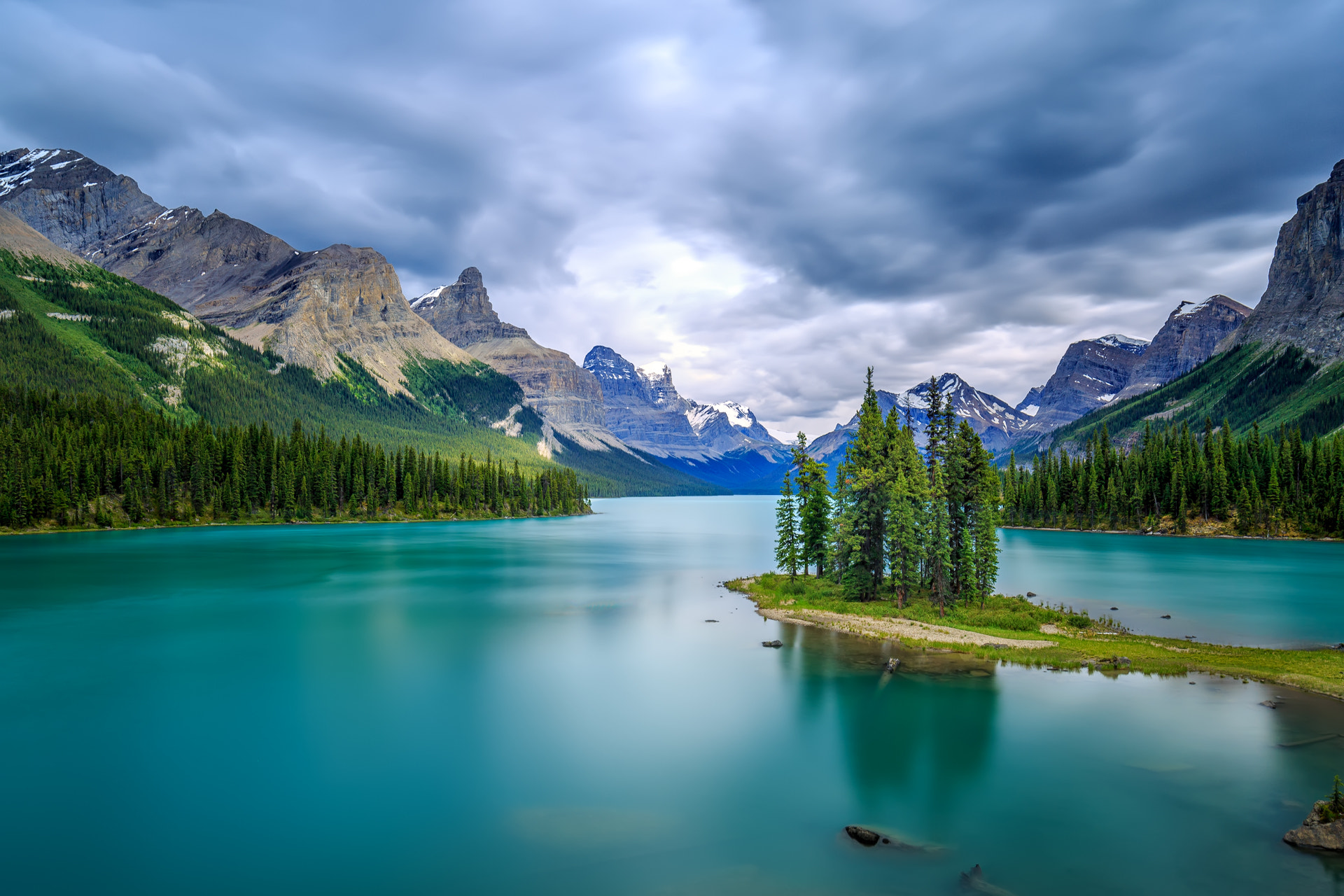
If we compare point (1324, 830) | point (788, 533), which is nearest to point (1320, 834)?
point (1324, 830)

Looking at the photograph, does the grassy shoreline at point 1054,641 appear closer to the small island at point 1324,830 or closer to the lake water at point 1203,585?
the lake water at point 1203,585

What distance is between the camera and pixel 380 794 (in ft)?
55.8

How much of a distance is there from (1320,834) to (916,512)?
94.3ft

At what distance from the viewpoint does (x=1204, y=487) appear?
A: 4653 inches

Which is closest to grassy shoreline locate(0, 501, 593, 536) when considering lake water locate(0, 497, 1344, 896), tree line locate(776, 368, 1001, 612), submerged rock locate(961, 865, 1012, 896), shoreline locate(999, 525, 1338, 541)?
lake water locate(0, 497, 1344, 896)

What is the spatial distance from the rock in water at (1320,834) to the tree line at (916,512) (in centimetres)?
2685

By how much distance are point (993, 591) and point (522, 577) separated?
131 feet

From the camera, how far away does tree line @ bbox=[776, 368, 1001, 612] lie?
41.6 meters

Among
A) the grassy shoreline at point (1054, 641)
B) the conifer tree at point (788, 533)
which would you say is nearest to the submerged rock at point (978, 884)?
the grassy shoreline at point (1054, 641)

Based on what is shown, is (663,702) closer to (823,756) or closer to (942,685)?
(823,756)

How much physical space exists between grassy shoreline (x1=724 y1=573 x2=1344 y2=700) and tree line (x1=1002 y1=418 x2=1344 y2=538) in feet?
323

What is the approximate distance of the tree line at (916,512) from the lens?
136ft

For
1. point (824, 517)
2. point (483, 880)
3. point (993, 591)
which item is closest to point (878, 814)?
point (483, 880)

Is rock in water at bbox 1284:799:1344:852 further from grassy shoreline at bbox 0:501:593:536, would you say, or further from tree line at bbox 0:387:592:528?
tree line at bbox 0:387:592:528
